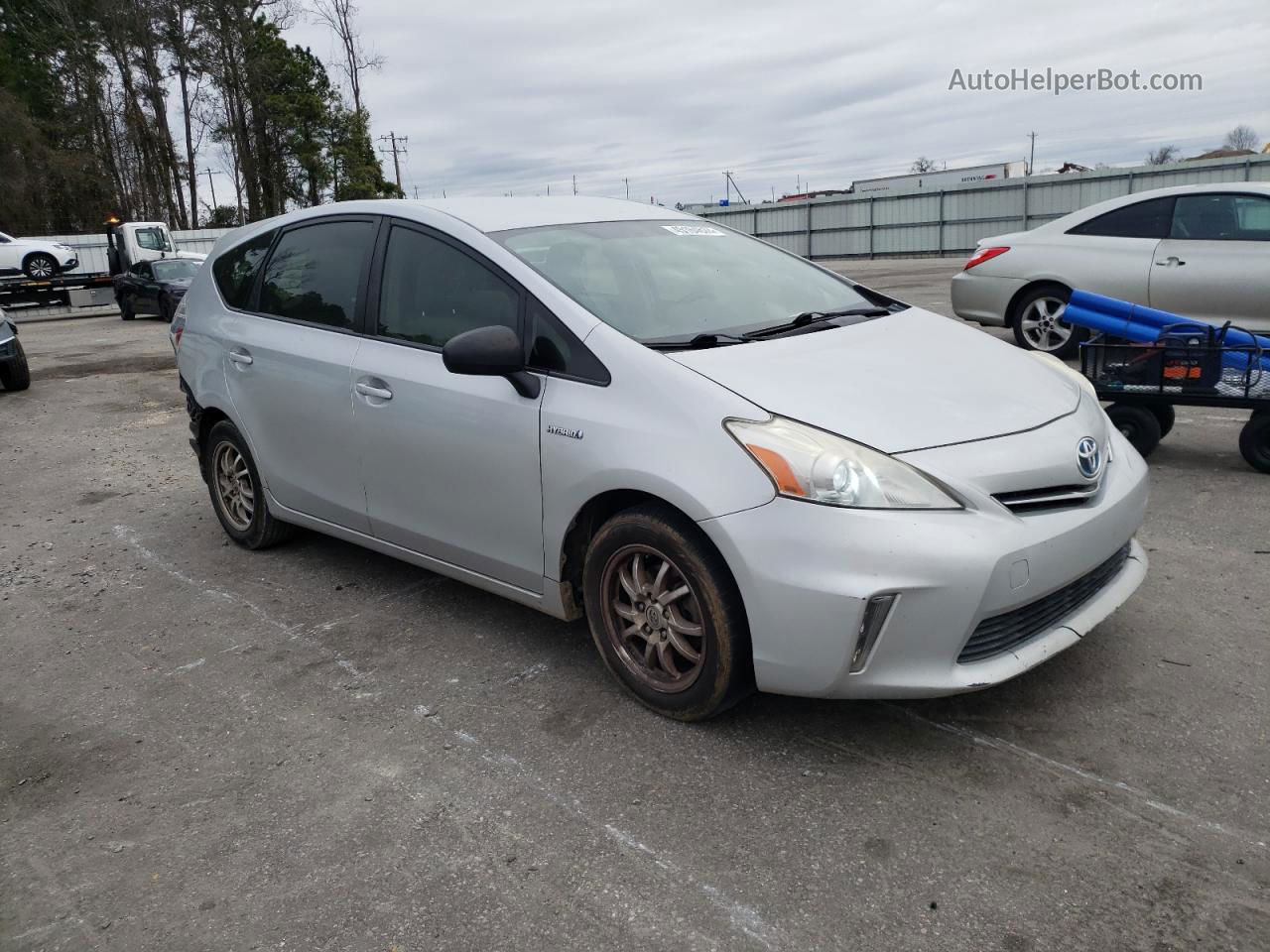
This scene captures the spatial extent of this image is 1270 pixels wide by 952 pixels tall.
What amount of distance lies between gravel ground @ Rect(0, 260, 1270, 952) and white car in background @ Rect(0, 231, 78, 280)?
2743cm

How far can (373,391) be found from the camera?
3904 mm

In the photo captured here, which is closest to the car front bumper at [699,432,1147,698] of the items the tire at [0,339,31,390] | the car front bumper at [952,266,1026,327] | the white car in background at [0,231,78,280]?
the car front bumper at [952,266,1026,327]

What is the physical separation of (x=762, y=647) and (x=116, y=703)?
2381mm

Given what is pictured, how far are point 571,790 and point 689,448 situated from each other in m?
1.04

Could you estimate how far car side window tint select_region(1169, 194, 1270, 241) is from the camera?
27.0ft

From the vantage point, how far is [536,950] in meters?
2.23

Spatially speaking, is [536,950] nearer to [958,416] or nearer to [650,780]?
[650,780]

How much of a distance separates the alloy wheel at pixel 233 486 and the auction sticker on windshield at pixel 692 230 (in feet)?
7.92

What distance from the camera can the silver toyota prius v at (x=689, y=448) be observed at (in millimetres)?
2717

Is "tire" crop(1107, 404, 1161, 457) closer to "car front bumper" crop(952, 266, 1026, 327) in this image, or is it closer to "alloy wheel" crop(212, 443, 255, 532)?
"car front bumper" crop(952, 266, 1026, 327)

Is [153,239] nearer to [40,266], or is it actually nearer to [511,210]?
[40,266]

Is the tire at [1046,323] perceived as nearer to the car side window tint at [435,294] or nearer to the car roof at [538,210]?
the car roof at [538,210]

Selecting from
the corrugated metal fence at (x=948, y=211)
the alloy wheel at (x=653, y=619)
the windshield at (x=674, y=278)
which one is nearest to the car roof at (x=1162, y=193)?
the windshield at (x=674, y=278)

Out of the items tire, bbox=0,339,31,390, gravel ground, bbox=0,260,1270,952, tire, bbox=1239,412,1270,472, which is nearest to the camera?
gravel ground, bbox=0,260,1270,952
